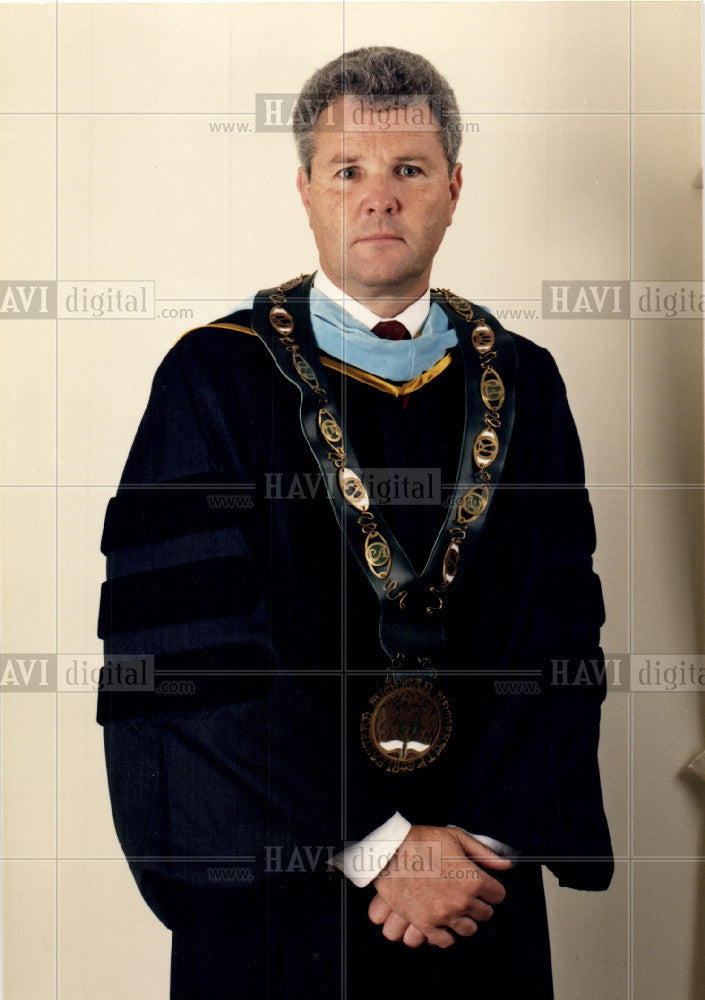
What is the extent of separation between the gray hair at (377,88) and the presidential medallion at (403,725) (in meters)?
0.86

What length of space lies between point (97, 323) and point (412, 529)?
24.7 inches

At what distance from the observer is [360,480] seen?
1624 mm

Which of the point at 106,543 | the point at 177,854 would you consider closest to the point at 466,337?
the point at 106,543

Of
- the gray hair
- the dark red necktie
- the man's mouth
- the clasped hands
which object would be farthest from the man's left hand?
the gray hair

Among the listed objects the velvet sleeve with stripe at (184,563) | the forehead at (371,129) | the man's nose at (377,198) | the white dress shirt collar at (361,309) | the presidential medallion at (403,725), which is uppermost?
the forehead at (371,129)

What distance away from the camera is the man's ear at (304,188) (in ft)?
5.39

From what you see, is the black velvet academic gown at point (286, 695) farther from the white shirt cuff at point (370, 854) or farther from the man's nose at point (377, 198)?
the man's nose at point (377, 198)

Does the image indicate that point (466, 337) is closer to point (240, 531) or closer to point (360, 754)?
point (240, 531)

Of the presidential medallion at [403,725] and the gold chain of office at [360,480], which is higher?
the gold chain of office at [360,480]

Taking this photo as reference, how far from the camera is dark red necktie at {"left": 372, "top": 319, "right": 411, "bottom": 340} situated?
1.65m

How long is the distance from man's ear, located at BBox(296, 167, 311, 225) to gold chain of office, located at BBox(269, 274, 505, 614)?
0.11m

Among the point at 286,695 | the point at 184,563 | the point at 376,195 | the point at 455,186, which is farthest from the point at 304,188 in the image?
the point at 286,695

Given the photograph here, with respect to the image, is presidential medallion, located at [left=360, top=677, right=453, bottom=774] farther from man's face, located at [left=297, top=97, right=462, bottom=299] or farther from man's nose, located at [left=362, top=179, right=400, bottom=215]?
man's nose, located at [left=362, top=179, right=400, bottom=215]

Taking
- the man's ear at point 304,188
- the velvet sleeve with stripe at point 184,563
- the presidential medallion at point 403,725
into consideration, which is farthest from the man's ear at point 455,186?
the presidential medallion at point 403,725
